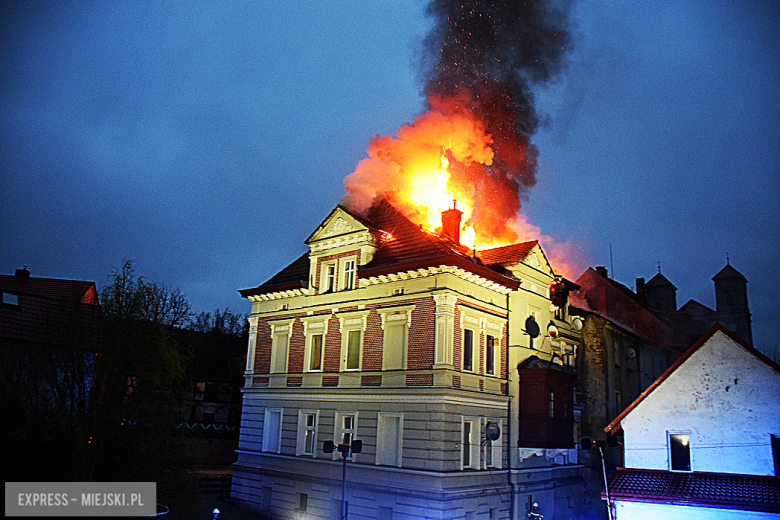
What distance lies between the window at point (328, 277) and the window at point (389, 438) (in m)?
6.73

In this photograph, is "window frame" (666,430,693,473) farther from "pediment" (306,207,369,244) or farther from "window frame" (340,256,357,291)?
"pediment" (306,207,369,244)

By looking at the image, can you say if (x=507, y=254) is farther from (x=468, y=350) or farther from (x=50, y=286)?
(x=50, y=286)

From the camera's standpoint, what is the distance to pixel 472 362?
2431 centimetres

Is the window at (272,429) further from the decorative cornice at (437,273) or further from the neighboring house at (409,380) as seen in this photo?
the decorative cornice at (437,273)

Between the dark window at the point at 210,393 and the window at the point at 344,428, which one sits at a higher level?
the dark window at the point at 210,393

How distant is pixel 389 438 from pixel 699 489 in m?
11.3

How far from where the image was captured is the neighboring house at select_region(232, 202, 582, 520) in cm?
2302

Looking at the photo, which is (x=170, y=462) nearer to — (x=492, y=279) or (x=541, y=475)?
(x=492, y=279)

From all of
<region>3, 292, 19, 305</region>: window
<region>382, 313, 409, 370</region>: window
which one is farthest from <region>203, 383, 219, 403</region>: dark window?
<region>382, 313, 409, 370</region>: window

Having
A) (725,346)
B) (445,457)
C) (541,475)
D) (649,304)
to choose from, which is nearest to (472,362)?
(445,457)

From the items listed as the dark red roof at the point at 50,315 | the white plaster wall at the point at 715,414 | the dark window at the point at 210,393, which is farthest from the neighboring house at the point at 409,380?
the dark window at the point at 210,393

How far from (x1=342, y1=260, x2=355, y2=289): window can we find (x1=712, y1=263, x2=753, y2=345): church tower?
2131 inches

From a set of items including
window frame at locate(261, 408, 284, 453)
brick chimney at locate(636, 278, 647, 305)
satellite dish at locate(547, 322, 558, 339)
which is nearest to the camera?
satellite dish at locate(547, 322, 558, 339)

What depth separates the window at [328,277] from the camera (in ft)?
92.2
